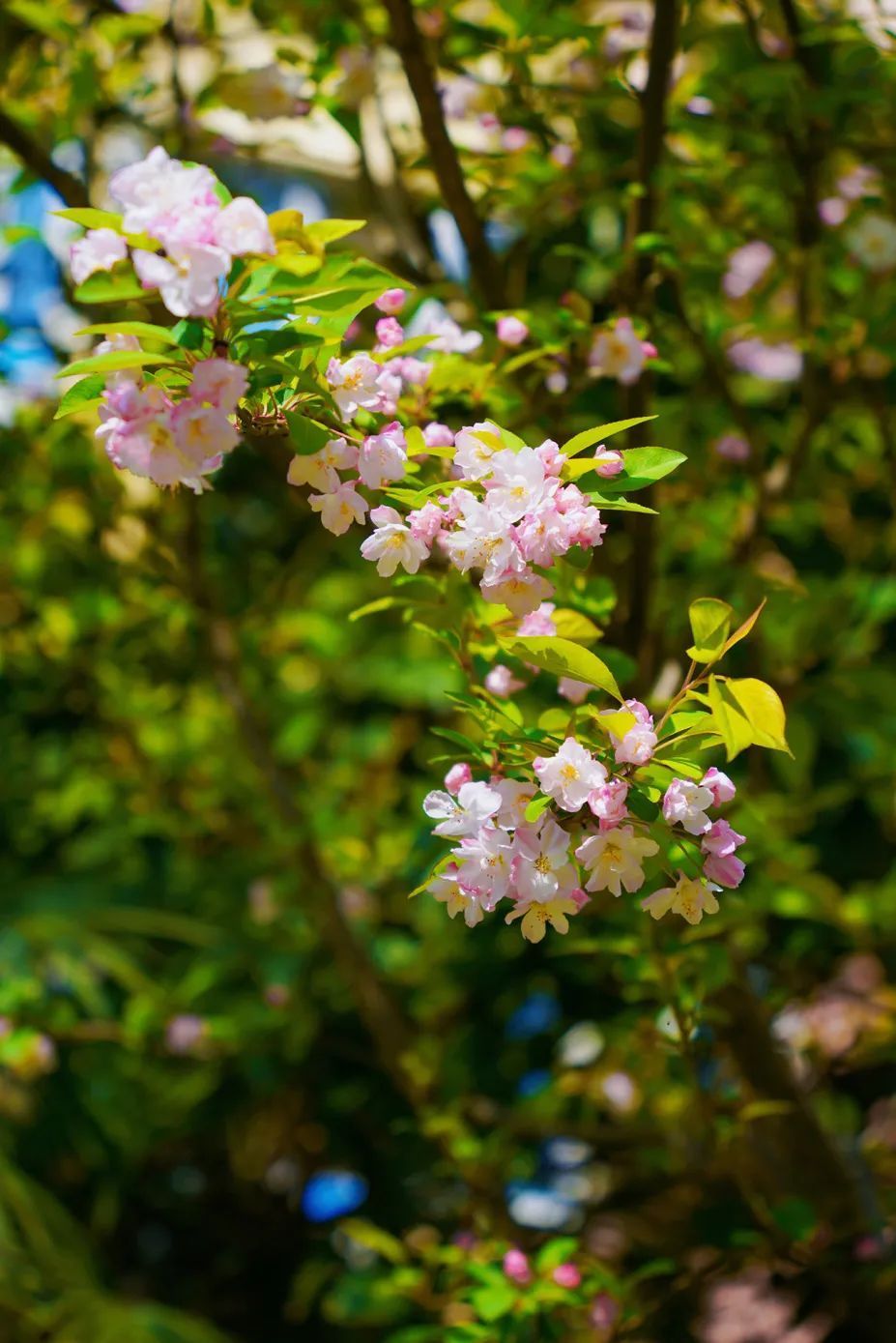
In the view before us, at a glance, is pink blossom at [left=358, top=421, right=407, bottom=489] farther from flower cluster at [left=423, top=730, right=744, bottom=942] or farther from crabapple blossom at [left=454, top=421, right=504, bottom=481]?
flower cluster at [left=423, top=730, right=744, bottom=942]

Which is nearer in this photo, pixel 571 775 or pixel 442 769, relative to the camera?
pixel 571 775

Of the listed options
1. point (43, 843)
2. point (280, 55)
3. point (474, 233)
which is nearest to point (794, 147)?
point (474, 233)

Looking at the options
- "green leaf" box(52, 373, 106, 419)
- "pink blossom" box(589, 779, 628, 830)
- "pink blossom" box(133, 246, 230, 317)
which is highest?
"pink blossom" box(133, 246, 230, 317)

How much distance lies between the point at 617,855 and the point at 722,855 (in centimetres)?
6

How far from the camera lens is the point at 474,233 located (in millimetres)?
1127

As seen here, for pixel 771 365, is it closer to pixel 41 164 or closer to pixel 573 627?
pixel 41 164

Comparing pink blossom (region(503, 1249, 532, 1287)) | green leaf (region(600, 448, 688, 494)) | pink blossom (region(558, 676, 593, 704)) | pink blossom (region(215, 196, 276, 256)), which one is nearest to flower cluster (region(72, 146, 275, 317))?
pink blossom (region(215, 196, 276, 256))

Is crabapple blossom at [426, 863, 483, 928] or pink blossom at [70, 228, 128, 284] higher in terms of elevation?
pink blossom at [70, 228, 128, 284]

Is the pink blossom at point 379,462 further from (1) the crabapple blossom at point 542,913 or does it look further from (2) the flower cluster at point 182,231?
(1) the crabapple blossom at point 542,913

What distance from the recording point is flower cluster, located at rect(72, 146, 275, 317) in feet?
1.92

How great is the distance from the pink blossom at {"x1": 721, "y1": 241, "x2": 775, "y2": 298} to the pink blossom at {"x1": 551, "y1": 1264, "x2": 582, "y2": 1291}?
3.88 feet

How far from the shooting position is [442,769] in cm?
166

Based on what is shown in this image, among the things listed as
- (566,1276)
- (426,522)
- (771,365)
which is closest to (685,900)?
(426,522)

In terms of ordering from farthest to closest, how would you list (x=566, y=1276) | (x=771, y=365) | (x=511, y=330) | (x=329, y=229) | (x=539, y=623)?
(x=771, y=365) < (x=566, y=1276) < (x=511, y=330) < (x=539, y=623) < (x=329, y=229)
